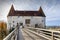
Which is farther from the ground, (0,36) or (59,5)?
(59,5)

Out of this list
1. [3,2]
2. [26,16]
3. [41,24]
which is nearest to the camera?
[3,2]

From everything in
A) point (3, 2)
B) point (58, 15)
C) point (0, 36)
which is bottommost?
point (0, 36)

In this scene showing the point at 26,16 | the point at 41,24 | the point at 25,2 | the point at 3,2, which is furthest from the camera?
the point at 26,16

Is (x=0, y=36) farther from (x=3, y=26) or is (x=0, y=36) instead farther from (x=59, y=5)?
(x=59, y=5)

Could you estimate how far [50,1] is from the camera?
22.4 ft

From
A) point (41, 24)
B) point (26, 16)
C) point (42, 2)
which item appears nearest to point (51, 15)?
point (42, 2)

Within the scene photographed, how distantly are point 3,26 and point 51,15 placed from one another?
2.04 meters

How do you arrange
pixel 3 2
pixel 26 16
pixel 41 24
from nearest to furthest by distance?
pixel 3 2, pixel 41 24, pixel 26 16

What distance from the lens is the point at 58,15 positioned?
22.9 ft

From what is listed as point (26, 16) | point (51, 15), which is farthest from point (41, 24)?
point (26, 16)

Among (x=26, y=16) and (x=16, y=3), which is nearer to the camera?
(x=16, y=3)

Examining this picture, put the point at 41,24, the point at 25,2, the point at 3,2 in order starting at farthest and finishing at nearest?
the point at 41,24 → the point at 25,2 → the point at 3,2

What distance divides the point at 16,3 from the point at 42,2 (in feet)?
3.71

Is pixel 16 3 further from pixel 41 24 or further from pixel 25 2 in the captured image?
pixel 41 24
